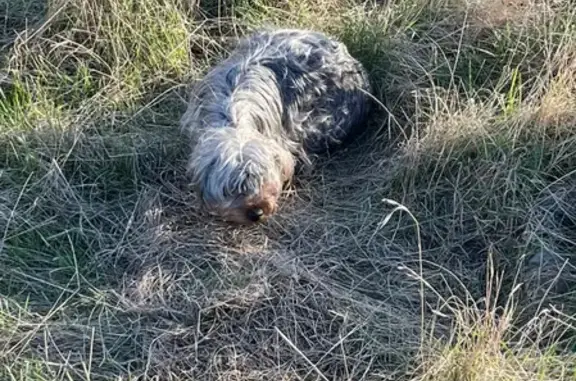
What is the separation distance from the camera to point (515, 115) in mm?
4785

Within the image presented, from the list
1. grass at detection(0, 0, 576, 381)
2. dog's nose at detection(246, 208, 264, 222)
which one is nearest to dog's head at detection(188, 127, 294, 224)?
dog's nose at detection(246, 208, 264, 222)

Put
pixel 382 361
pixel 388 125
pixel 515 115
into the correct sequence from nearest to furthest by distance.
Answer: pixel 382 361 < pixel 515 115 < pixel 388 125

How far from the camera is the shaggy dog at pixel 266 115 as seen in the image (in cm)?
438

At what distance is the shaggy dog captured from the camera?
438cm

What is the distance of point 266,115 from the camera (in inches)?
191

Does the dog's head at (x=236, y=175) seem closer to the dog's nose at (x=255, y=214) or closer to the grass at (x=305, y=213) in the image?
the dog's nose at (x=255, y=214)

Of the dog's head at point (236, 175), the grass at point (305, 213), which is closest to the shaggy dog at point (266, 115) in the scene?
the dog's head at point (236, 175)

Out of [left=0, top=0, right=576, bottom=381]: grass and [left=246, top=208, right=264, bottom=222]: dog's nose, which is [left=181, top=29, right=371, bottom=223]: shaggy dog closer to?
[left=246, top=208, right=264, bottom=222]: dog's nose

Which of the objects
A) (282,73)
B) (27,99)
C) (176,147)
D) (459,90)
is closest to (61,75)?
(27,99)

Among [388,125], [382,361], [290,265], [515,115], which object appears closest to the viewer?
[382,361]

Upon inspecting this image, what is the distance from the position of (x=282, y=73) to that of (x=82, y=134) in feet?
3.39

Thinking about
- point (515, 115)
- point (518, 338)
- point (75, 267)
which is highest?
point (515, 115)

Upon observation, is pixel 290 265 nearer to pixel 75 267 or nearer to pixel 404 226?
pixel 404 226

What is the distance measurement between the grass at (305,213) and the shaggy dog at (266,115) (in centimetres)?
16
